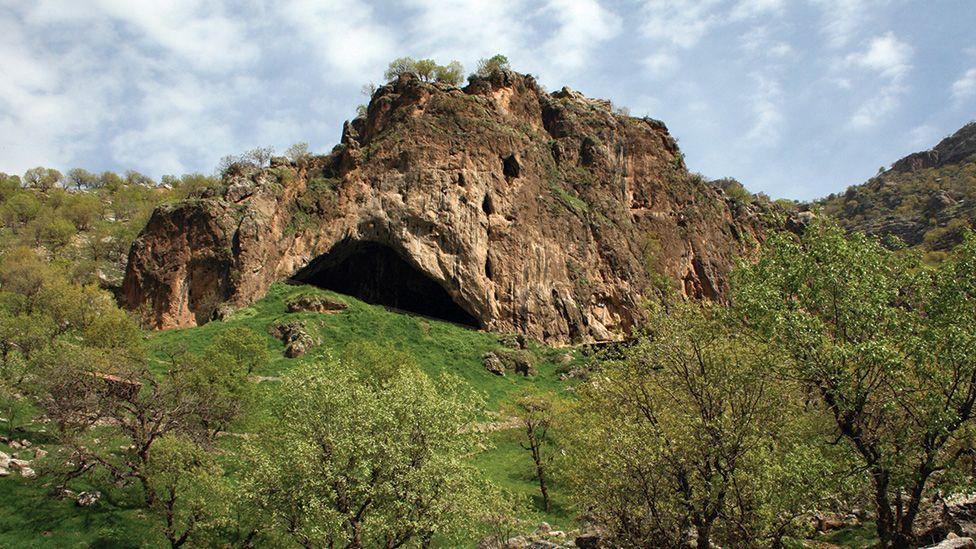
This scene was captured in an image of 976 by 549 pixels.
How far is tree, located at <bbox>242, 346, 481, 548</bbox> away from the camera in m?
17.3

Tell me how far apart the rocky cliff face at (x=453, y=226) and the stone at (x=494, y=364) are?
6408 millimetres

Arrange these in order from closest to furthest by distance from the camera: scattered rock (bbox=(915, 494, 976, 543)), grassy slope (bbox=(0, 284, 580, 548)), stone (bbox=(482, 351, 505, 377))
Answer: scattered rock (bbox=(915, 494, 976, 543)) → grassy slope (bbox=(0, 284, 580, 548)) → stone (bbox=(482, 351, 505, 377))

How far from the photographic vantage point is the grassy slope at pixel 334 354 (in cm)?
2084

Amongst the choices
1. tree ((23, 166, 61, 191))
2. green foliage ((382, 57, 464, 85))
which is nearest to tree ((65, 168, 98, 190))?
tree ((23, 166, 61, 191))

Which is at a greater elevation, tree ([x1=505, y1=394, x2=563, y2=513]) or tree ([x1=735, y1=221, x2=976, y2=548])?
tree ([x1=735, y1=221, x2=976, y2=548])

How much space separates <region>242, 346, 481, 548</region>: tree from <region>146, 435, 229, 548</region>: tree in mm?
1936

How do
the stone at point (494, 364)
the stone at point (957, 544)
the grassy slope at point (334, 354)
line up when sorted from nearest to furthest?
the stone at point (957, 544) → the grassy slope at point (334, 354) → the stone at point (494, 364)

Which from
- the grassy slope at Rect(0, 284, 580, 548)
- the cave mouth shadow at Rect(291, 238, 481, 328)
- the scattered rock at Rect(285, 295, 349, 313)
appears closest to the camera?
the grassy slope at Rect(0, 284, 580, 548)

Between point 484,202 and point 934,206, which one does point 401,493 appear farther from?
point 934,206

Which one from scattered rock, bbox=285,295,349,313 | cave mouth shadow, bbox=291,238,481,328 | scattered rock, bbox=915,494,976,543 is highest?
cave mouth shadow, bbox=291,238,481,328

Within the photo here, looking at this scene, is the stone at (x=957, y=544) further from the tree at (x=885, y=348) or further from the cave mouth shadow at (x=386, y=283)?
the cave mouth shadow at (x=386, y=283)

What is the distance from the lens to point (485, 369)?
168 feet

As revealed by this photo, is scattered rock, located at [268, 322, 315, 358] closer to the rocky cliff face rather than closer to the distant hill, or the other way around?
the rocky cliff face

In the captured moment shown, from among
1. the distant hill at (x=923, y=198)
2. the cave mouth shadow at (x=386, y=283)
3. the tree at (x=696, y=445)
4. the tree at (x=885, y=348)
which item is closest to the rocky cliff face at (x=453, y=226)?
the cave mouth shadow at (x=386, y=283)
